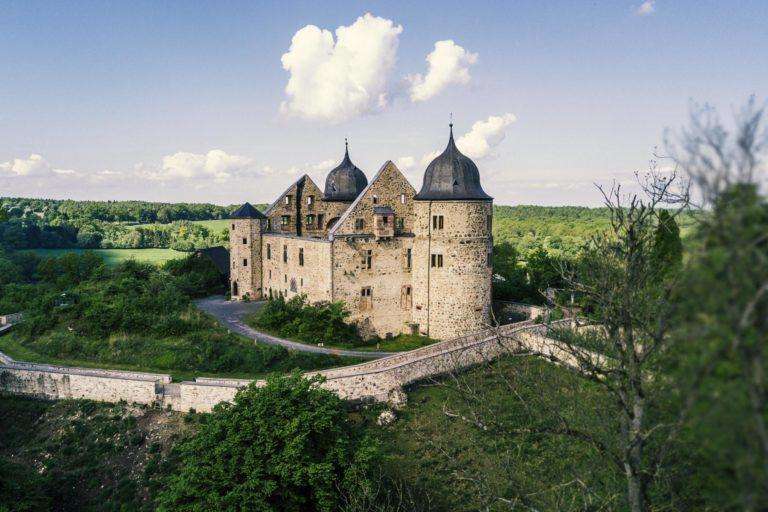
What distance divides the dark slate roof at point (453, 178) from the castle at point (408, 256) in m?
0.06

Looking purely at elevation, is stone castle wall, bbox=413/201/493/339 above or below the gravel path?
above

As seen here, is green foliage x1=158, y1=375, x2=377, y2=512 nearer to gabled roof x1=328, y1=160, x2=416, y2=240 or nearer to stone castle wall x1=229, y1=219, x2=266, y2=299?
Answer: gabled roof x1=328, y1=160, x2=416, y2=240

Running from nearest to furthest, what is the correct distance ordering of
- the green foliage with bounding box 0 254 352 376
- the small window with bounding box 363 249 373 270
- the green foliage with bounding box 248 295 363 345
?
the green foliage with bounding box 0 254 352 376, the green foliage with bounding box 248 295 363 345, the small window with bounding box 363 249 373 270

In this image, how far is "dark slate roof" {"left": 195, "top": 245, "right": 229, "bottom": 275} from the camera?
4691 centimetres

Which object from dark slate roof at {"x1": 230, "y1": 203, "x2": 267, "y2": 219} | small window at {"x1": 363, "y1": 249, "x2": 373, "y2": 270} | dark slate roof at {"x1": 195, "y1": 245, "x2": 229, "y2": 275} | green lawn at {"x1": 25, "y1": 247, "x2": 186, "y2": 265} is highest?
dark slate roof at {"x1": 230, "y1": 203, "x2": 267, "y2": 219}

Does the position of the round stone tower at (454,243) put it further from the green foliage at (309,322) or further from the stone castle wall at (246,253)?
the stone castle wall at (246,253)

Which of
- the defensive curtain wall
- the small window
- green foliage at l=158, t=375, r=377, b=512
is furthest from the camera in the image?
the small window

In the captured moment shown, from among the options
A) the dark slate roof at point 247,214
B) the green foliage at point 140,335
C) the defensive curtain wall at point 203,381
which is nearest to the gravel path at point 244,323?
the green foliage at point 140,335

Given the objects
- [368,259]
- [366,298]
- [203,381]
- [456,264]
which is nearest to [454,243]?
[456,264]

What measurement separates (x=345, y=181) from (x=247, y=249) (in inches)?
352

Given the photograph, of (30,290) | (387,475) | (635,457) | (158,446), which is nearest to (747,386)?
(635,457)

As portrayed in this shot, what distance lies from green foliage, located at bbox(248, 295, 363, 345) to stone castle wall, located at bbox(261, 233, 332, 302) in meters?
1.01

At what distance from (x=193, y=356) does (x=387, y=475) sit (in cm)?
1341

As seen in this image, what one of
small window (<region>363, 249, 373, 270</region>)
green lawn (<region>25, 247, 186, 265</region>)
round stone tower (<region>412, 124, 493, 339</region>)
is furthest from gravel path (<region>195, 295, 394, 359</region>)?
green lawn (<region>25, 247, 186, 265</region>)
